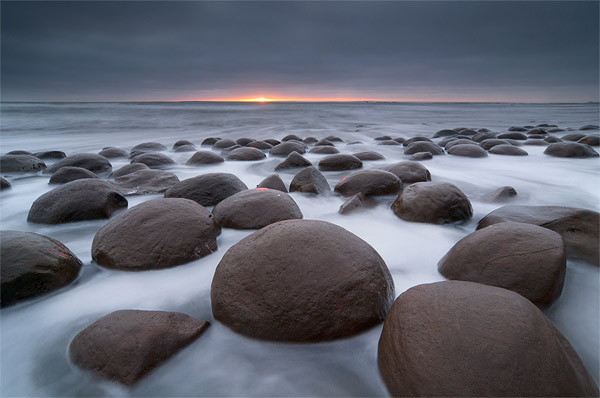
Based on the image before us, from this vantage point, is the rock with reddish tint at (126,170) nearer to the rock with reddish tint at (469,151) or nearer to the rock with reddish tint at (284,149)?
the rock with reddish tint at (284,149)

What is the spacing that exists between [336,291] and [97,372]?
891 millimetres

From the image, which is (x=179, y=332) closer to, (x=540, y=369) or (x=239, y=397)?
(x=239, y=397)

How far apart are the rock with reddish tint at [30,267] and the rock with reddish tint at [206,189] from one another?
1.19m

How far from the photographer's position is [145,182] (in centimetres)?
353

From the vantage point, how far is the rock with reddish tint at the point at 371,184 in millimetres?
3059

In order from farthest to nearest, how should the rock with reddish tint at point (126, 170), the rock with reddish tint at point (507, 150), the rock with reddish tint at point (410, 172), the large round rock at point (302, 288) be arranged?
the rock with reddish tint at point (507, 150)
the rock with reddish tint at point (126, 170)
the rock with reddish tint at point (410, 172)
the large round rock at point (302, 288)

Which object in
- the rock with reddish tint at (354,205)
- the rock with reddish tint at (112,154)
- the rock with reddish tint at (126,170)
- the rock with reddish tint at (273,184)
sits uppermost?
the rock with reddish tint at (273,184)

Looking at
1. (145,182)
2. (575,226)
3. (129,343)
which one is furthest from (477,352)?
(145,182)

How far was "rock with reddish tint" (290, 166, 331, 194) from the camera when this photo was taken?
3164 mm

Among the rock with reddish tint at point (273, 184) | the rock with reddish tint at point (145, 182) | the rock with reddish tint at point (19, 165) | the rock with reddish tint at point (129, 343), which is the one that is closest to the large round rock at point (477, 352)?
the rock with reddish tint at point (129, 343)

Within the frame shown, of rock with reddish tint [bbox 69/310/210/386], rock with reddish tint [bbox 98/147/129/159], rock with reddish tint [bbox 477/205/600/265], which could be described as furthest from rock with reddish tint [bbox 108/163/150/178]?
rock with reddish tint [bbox 477/205/600/265]

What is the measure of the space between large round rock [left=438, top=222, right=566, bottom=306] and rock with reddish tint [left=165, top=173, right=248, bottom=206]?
1975 millimetres

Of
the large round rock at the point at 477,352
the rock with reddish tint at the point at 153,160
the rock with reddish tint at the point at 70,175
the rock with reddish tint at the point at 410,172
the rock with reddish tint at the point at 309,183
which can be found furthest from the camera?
the rock with reddish tint at the point at 153,160

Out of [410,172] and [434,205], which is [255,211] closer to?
→ [434,205]
